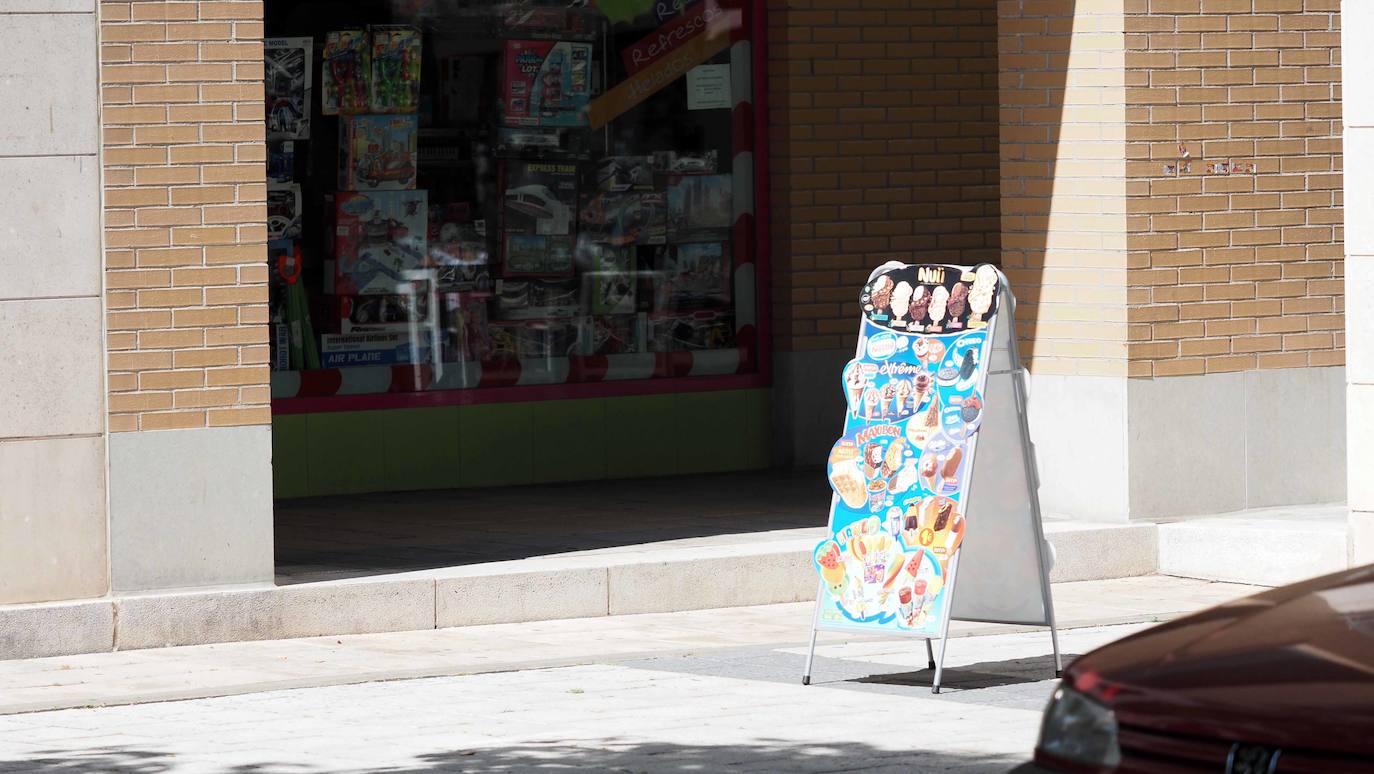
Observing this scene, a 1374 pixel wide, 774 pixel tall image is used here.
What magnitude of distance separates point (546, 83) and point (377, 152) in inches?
45.1

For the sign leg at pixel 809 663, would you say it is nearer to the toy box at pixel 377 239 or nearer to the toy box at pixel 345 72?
the toy box at pixel 377 239

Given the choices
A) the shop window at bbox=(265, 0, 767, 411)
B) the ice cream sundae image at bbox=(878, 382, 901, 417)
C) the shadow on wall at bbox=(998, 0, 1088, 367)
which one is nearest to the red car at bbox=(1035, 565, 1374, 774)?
the ice cream sundae image at bbox=(878, 382, 901, 417)

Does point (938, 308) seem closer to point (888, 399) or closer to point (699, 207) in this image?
point (888, 399)

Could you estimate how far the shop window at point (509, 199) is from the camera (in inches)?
555

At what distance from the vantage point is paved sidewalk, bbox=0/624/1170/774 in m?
7.67

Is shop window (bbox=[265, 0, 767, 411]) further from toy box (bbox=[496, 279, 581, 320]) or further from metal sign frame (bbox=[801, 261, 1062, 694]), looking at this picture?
metal sign frame (bbox=[801, 261, 1062, 694])

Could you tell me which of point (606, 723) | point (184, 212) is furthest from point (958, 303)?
point (184, 212)

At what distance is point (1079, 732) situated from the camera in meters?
5.18

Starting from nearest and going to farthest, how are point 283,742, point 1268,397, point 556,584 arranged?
point 283,742 < point 556,584 < point 1268,397

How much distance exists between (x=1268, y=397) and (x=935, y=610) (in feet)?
14.2

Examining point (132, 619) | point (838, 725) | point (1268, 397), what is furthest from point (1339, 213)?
point (132, 619)

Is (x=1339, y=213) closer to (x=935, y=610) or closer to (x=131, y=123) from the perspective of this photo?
(x=935, y=610)

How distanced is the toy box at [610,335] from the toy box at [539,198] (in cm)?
59

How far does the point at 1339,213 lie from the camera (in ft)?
41.8
